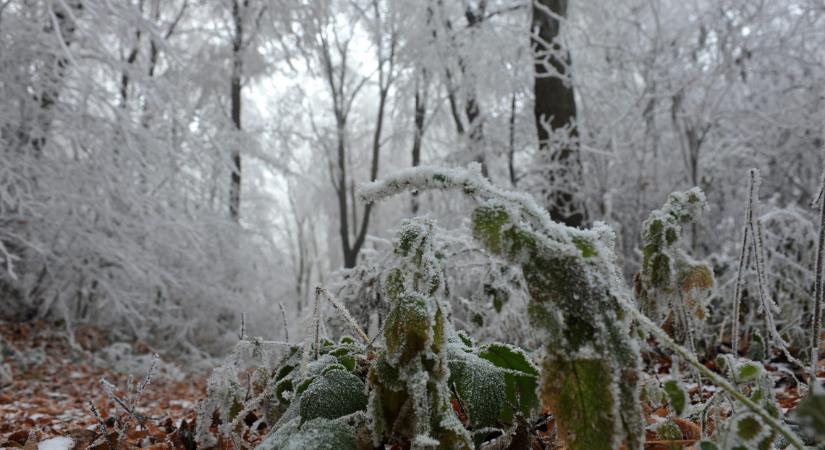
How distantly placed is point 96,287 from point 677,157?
23.1ft

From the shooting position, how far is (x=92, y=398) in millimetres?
4047

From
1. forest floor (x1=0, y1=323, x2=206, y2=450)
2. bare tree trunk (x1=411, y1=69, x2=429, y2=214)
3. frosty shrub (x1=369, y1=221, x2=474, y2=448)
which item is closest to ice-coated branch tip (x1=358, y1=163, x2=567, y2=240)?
frosty shrub (x1=369, y1=221, x2=474, y2=448)

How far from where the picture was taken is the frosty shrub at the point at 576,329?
673 millimetres

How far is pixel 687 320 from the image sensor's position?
1103 millimetres

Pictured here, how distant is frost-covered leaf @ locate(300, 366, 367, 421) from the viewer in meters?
0.94

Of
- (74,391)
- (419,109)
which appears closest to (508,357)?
(74,391)

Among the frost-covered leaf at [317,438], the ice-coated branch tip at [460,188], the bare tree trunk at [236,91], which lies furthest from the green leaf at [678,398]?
the bare tree trunk at [236,91]

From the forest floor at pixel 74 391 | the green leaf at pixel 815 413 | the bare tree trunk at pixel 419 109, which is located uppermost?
the bare tree trunk at pixel 419 109

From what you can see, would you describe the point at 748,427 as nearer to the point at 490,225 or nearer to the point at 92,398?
the point at 490,225

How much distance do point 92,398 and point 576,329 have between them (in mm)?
4359

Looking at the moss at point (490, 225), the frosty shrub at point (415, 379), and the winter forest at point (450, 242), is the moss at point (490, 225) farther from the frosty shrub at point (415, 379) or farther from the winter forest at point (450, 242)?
the frosty shrub at point (415, 379)

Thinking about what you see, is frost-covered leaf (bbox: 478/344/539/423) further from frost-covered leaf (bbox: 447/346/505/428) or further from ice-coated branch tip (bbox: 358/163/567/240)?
ice-coated branch tip (bbox: 358/163/567/240)

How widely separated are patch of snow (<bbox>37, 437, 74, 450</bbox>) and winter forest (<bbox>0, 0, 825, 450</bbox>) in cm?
1

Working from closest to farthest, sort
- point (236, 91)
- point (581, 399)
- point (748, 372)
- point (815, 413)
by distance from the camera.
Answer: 1. point (815, 413)
2. point (581, 399)
3. point (748, 372)
4. point (236, 91)
